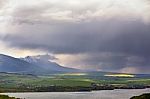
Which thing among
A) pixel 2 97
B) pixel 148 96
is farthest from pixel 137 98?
pixel 2 97

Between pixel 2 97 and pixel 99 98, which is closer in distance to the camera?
pixel 2 97

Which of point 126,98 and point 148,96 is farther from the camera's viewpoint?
point 126,98

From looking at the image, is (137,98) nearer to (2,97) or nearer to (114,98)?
(114,98)

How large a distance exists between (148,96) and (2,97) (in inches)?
2209

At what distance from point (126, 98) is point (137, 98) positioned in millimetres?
39847

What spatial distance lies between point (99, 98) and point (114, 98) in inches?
299

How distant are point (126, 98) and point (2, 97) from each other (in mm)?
70217

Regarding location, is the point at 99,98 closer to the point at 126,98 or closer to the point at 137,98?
the point at 126,98

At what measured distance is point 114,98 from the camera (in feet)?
607

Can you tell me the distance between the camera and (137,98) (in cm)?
14725

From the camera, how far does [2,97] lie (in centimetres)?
14062

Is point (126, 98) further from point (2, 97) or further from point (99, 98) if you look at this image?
point (2, 97)

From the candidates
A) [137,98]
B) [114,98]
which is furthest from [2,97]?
[114,98]

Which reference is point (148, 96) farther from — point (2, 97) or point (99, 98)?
point (2, 97)
